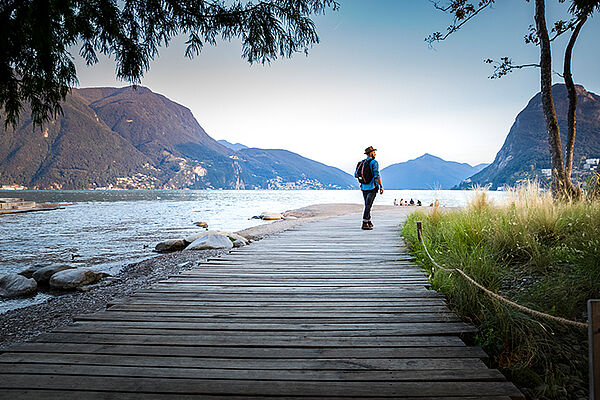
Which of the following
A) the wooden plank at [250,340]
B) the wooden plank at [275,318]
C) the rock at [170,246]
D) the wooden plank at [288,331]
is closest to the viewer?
the wooden plank at [250,340]

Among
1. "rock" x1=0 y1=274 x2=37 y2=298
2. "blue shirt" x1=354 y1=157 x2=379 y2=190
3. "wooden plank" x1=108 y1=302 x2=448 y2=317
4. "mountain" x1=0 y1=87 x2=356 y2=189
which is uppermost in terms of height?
"mountain" x1=0 y1=87 x2=356 y2=189

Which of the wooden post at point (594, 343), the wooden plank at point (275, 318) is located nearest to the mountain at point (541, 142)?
the wooden plank at point (275, 318)

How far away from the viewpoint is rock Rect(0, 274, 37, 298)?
5.61 m

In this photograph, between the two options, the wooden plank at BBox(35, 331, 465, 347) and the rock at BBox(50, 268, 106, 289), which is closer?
the wooden plank at BBox(35, 331, 465, 347)

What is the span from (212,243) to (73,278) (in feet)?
10.3

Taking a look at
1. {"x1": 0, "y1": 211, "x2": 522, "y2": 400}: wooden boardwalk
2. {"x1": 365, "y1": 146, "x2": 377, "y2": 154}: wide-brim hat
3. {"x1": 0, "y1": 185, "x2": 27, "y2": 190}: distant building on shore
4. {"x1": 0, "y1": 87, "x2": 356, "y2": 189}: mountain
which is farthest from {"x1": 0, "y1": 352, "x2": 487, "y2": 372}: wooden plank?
{"x1": 0, "y1": 185, "x2": 27, "y2": 190}: distant building on shore

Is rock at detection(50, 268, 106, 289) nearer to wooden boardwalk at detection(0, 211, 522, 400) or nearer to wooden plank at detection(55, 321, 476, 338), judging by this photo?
wooden boardwalk at detection(0, 211, 522, 400)

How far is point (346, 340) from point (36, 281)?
22.8 feet

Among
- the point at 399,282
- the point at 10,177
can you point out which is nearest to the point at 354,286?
the point at 399,282

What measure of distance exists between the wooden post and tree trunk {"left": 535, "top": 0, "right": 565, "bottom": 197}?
7056mm

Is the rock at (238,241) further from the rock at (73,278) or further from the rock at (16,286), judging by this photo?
the rock at (16,286)

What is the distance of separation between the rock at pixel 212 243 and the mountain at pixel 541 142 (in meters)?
6.06

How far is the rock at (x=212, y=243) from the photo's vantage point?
8211mm

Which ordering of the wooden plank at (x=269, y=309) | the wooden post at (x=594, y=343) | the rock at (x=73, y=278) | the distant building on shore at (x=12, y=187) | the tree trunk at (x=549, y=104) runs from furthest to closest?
1. the distant building on shore at (x=12, y=187)
2. the tree trunk at (x=549, y=104)
3. the rock at (x=73, y=278)
4. the wooden plank at (x=269, y=309)
5. the wooden post at (x=594, y=343)
